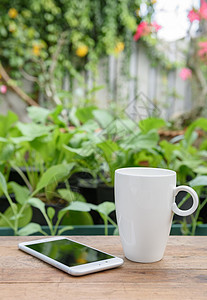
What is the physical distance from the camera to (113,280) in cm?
41

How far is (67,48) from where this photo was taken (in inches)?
148

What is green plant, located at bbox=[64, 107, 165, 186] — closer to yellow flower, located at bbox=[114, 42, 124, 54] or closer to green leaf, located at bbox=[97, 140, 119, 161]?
green leaf, located at bbox=[97, 140, 119, 161]

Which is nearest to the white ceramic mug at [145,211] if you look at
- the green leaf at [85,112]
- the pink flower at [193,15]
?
the green leaf at [85,112]

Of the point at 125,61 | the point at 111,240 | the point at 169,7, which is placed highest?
the point at 169,7

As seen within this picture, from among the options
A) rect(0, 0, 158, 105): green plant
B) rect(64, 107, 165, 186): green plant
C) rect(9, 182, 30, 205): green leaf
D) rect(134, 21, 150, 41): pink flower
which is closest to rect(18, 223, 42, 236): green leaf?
rect(9, 182, 30, 205): green leaf

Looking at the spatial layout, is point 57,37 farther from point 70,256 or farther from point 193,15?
point 70,256

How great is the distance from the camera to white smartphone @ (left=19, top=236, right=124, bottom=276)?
427mm

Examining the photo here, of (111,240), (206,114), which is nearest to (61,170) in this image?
(111,240)

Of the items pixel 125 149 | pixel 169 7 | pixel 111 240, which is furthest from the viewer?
pixel 169 7

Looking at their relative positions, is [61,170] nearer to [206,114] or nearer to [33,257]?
[33,257]

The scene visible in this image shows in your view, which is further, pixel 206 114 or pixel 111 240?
pixel 206 114

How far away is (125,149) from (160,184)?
498mm

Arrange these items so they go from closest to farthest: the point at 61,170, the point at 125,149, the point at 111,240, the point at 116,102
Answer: the point at 111,240
the point at 61,170
the point at 125,149
the point at 116,102

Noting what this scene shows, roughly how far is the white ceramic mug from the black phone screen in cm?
4
